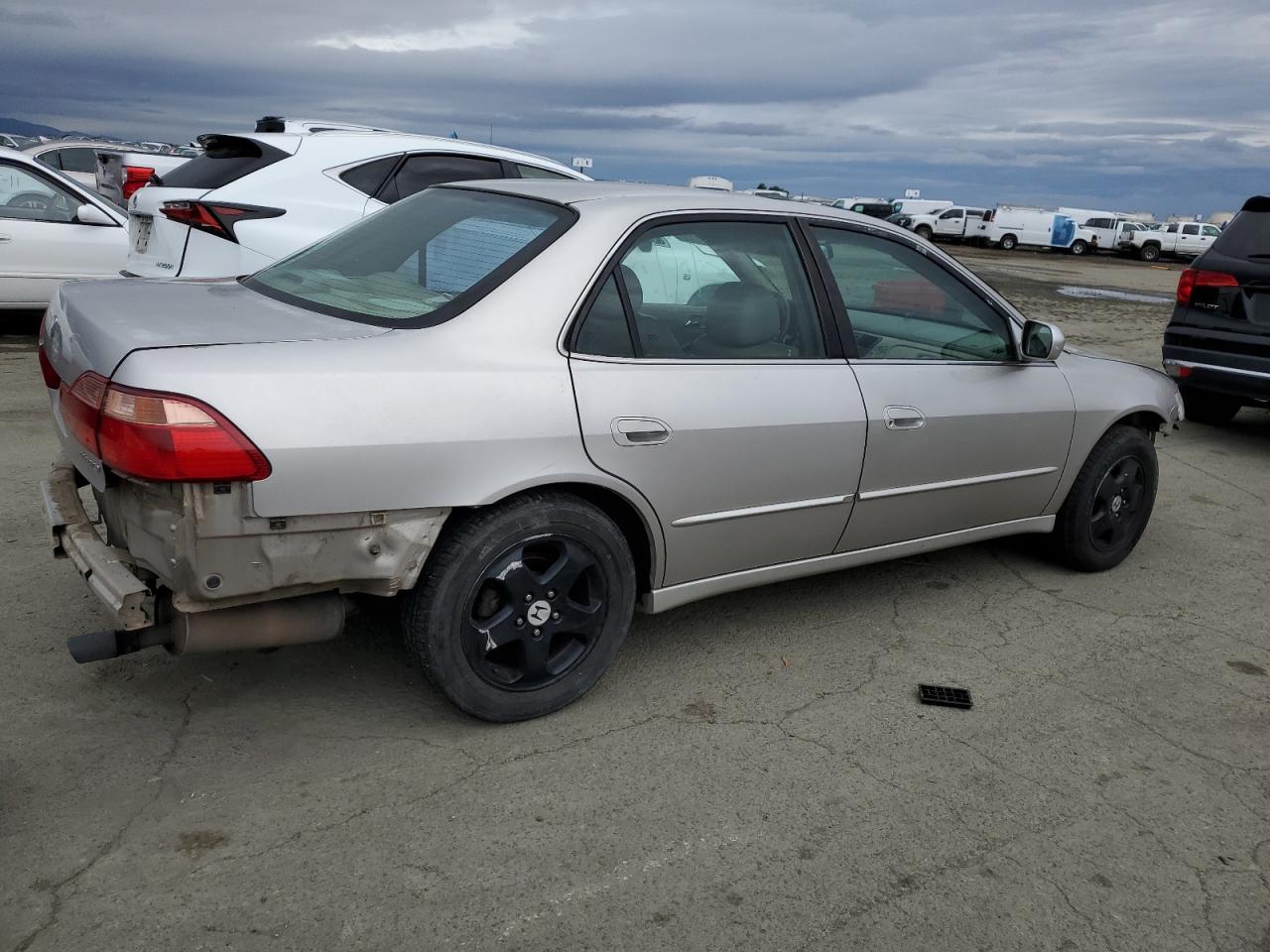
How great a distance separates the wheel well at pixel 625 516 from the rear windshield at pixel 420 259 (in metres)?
0.60

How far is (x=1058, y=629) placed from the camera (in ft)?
14.1

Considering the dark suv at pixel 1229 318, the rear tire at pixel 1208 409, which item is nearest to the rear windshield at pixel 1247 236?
the dark suv at pixel 1229 318

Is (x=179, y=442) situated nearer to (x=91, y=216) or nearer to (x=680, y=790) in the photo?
(x=680, y=790)

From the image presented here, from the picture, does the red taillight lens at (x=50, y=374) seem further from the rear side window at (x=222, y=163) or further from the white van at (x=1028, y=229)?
the white van at (x=1028, y=229)

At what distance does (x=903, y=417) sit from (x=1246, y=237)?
4.99 meters

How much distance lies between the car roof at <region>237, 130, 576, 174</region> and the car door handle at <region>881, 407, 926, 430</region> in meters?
4.16

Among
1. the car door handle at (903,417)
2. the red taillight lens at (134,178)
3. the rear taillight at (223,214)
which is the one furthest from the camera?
the red taillight lens at (134,178)

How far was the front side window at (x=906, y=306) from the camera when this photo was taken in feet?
12.9

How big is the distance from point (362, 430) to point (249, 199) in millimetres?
4146

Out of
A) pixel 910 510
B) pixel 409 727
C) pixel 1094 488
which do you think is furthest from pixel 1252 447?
pixel 409 727

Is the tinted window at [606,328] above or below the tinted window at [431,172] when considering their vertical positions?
below

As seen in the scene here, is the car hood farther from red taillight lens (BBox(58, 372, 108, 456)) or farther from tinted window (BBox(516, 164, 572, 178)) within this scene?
tinted window (BBox(516, 164, 572, 178))

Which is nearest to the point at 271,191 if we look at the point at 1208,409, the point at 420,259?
the point at 420,259

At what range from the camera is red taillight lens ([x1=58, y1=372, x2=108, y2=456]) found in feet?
8.96
